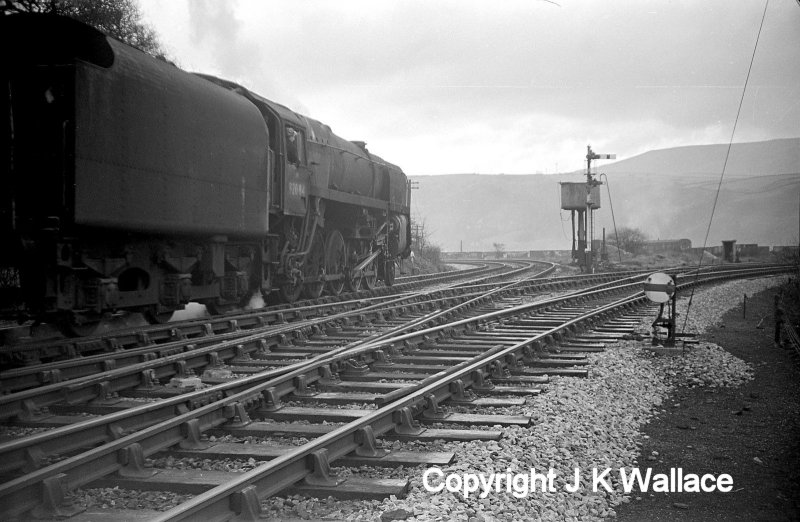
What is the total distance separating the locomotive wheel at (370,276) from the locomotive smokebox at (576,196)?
748 inches

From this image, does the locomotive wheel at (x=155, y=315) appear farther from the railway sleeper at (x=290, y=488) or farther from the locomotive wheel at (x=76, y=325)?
the railway sleeper at (x=290, y=488)

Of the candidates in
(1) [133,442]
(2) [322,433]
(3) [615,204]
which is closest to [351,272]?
(2) [322,433]

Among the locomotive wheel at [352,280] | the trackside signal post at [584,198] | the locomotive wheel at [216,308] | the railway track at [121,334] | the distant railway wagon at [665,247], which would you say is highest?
the trackside signal post at [584,198]

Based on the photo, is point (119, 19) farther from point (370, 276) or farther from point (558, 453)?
point (558, 453)

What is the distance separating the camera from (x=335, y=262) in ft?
48.5

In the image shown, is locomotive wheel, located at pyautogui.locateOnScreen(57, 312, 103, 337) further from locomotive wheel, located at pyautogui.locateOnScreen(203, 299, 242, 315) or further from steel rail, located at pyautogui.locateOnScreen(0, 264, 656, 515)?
steel rail, located at pyautogui.locateOnScreen(0, 264, 656, 515)

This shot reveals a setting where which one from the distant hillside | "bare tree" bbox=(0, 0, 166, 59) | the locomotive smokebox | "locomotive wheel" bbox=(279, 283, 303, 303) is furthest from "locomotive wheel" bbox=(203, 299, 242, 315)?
the distant hillside

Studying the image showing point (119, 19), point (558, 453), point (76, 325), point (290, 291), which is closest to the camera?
point (558, 453)

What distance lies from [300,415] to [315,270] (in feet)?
28.6

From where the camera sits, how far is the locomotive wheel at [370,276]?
1675 centimetres

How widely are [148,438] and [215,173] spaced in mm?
5017

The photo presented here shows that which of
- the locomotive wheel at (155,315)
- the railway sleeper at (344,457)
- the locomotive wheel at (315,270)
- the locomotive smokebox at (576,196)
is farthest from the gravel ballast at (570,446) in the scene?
the locomotive smokebox at (576,196)

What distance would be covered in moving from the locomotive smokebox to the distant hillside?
41.1 meters

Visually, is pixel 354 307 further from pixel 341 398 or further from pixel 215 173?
pixel 341 398
